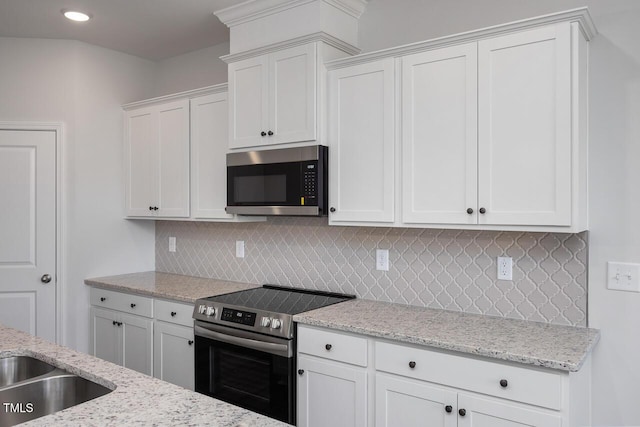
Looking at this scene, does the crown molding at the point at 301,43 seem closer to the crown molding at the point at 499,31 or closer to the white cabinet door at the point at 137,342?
the crown molding at the point at 499,31

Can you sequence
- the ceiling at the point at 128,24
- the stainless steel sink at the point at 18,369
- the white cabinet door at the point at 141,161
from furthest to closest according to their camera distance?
the white cabinet door at the point at 141,161 → the ceiling at the point at 128,24 → the stainless steel sink at the point at 18,369

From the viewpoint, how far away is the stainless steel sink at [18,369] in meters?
1.74

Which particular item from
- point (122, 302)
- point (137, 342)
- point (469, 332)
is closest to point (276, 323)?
point (469, 332)

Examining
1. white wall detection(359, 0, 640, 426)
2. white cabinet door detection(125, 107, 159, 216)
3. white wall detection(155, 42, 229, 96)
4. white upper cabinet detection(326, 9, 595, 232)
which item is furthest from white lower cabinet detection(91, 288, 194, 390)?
white wall detection(359, 0, 640, 426)

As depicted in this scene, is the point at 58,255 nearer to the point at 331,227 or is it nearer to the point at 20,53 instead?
the point at 20,53

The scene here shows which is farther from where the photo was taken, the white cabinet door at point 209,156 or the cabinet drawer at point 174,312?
the white cabinet door at point 209,156

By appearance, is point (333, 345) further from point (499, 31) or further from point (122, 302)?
point (122, 302)

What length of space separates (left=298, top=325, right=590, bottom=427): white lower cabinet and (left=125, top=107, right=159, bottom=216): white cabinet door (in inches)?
76.5

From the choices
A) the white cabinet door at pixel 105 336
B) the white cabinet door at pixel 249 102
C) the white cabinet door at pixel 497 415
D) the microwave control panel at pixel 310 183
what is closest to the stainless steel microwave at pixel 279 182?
the microwave control panel at pixel 310 183

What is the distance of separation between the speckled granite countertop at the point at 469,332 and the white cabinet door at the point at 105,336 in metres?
1.82

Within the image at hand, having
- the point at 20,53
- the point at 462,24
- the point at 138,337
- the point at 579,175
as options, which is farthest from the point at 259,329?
the point at 20,53

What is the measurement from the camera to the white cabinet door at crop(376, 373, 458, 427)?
2.05m

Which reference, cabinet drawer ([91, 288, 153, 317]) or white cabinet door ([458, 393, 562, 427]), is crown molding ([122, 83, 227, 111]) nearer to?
cabinet drawer ([91, 288, 153, 317])

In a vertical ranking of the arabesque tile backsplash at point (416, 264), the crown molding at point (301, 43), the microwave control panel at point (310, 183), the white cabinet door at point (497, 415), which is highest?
the crown molding at point (301, 43)
